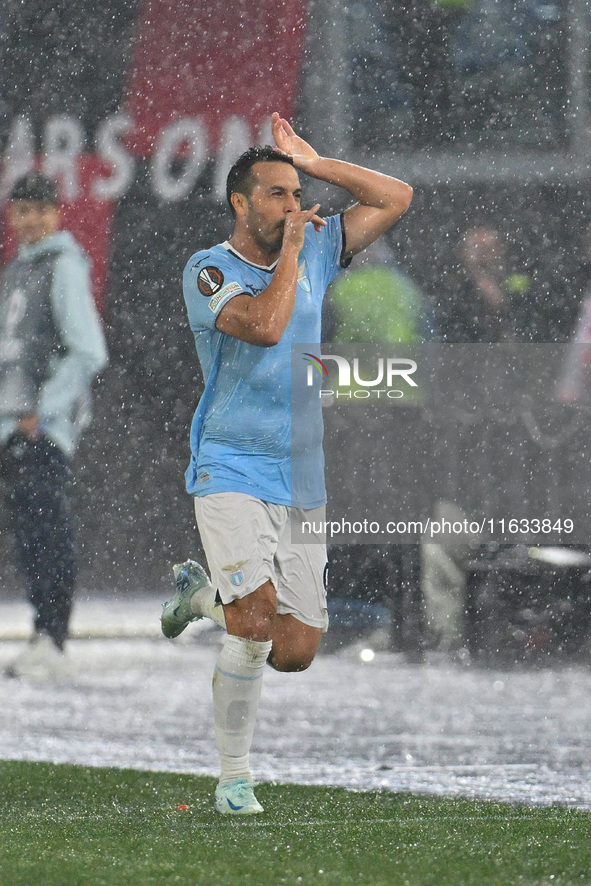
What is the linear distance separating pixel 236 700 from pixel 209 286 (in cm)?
115

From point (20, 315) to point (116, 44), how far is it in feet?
4.95

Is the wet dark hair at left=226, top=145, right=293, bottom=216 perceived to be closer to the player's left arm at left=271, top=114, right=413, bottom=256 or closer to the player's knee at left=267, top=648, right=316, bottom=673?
the player's left arm at left=271, top=114, right=413, bottom=256

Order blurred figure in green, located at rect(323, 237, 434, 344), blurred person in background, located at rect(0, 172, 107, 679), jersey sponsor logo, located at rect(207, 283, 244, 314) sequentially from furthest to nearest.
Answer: blurred figure in green, located at rect(323, 237, 434, 344) → blurred person in background, located at rect(0, 172, 107, 679) → jersey sponsor logo, located at rect(207, 283, 244, 314)

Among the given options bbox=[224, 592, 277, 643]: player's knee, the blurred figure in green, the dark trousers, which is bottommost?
the dark trousers

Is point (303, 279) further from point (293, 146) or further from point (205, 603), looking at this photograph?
point (205, 603)

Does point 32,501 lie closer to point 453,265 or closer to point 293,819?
point 453,265

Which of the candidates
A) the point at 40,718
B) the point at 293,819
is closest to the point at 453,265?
the point at 40,718

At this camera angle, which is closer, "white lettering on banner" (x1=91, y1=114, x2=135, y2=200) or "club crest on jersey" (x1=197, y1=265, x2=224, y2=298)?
"club crest on jersey" (x1=197, y1=265, x2=224, y2=298)

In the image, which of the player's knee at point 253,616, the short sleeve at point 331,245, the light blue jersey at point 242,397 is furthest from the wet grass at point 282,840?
the short sleeve at point 331,245

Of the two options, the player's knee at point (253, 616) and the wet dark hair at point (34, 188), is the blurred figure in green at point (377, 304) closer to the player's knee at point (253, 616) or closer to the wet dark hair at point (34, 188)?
the wet dark hair at point (34, 188)

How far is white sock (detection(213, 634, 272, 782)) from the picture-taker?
4059 millimetres

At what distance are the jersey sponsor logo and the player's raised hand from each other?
46cm

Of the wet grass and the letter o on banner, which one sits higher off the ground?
the letter o on banner

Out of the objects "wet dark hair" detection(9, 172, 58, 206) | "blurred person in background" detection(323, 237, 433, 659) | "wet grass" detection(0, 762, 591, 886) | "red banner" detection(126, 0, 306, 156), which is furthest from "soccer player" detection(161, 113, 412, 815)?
"wet dark hair" detection(9, 172, 58, 206)
